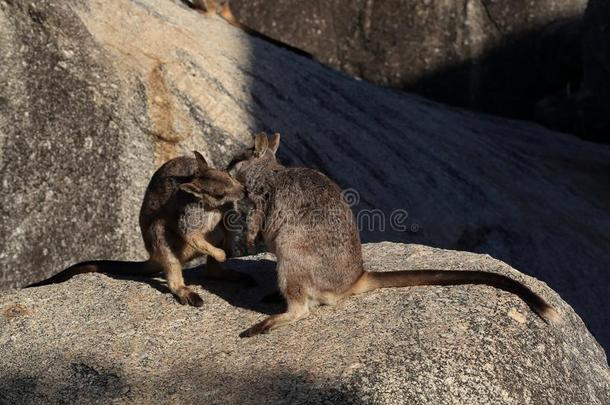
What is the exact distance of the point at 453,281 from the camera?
5.26 meters

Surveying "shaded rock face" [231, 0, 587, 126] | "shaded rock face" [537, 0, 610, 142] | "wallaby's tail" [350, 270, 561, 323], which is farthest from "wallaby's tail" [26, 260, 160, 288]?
"shaded rock face" [231, 0, 587, 126]

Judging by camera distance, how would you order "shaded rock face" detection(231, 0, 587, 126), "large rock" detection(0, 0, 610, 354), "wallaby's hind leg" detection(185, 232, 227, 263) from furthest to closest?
"shaded rock face" detection(231, 0, 587, 126)
"large rock" detection(0, 0, 610, 354)
"wallaby's hind leg" detection(185, 232, 227, 263)

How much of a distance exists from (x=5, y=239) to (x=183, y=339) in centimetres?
281

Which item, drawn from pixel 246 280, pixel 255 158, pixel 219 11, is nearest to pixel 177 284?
pixel 246 280

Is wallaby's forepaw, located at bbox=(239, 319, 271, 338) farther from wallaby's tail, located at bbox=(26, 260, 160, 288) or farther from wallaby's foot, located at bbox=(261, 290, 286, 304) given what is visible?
wallaby's tail, located at bbox=(26, 260, 160, 288)

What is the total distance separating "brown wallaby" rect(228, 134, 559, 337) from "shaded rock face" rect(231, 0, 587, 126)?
8.55m

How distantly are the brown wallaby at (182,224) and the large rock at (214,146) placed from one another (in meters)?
1.62

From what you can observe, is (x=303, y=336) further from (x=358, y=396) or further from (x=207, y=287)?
(x=207, y=287)

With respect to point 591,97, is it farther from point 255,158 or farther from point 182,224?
point 182,224

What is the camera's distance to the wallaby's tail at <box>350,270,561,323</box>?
16.7ft

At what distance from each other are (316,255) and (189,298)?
0.73 meters

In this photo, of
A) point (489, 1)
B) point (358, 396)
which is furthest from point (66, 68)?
point (489, 1)

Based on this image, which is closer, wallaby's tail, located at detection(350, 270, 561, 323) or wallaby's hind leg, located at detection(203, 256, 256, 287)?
wallaby's tail, located at detection(350, 270, 561, 323)

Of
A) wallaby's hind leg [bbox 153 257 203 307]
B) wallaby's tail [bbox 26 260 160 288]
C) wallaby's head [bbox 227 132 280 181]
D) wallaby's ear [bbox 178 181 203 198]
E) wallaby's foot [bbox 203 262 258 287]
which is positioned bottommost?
wallaby's tail [bbox 26 260 160 288]
